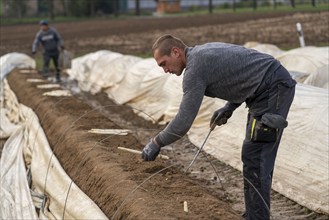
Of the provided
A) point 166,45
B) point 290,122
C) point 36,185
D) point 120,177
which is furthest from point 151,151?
point 290,122

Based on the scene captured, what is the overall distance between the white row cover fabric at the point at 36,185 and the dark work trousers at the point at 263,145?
133 centimetres

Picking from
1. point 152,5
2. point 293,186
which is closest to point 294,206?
point 293,186

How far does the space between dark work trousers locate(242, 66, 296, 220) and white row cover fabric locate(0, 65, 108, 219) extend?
52.4 inches

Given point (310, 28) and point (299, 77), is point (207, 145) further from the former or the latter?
point (310, 28)

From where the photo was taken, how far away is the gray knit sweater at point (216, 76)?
4.46 meters

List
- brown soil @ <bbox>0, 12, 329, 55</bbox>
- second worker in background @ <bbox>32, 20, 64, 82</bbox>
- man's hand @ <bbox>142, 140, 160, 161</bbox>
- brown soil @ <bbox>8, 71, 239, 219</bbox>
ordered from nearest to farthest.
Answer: man's hand @ <bbox>142, 140, 160, 161</bbox>
brown soil @ <bbox>8, 71, 239, 219</bbox>
second worker in background @ <bbox>32, 20, 64, 82</bbox>
brown soil @ <bbox>0, 12, 329, 55</bbox>

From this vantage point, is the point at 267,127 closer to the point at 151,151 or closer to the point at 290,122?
the point at 151,151

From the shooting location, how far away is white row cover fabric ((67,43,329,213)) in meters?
6.72

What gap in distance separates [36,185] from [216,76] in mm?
3741

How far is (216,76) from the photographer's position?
4.52m

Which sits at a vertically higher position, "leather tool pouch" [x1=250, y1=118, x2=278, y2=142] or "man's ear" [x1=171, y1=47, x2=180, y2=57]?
"man's ear" [x1=171, y1=47, x2=180, y2=57]

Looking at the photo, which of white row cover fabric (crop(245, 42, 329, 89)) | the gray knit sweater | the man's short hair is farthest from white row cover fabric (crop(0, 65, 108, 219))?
white row cover fabric (crop(245, 42, 329, 89))

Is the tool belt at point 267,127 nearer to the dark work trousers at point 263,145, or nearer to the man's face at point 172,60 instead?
the dark work trousers at point 263,145

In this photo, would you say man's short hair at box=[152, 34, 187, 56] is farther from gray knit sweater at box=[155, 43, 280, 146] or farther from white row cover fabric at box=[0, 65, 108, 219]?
white row cover fabric at box=[0, 65, 108, 219]
